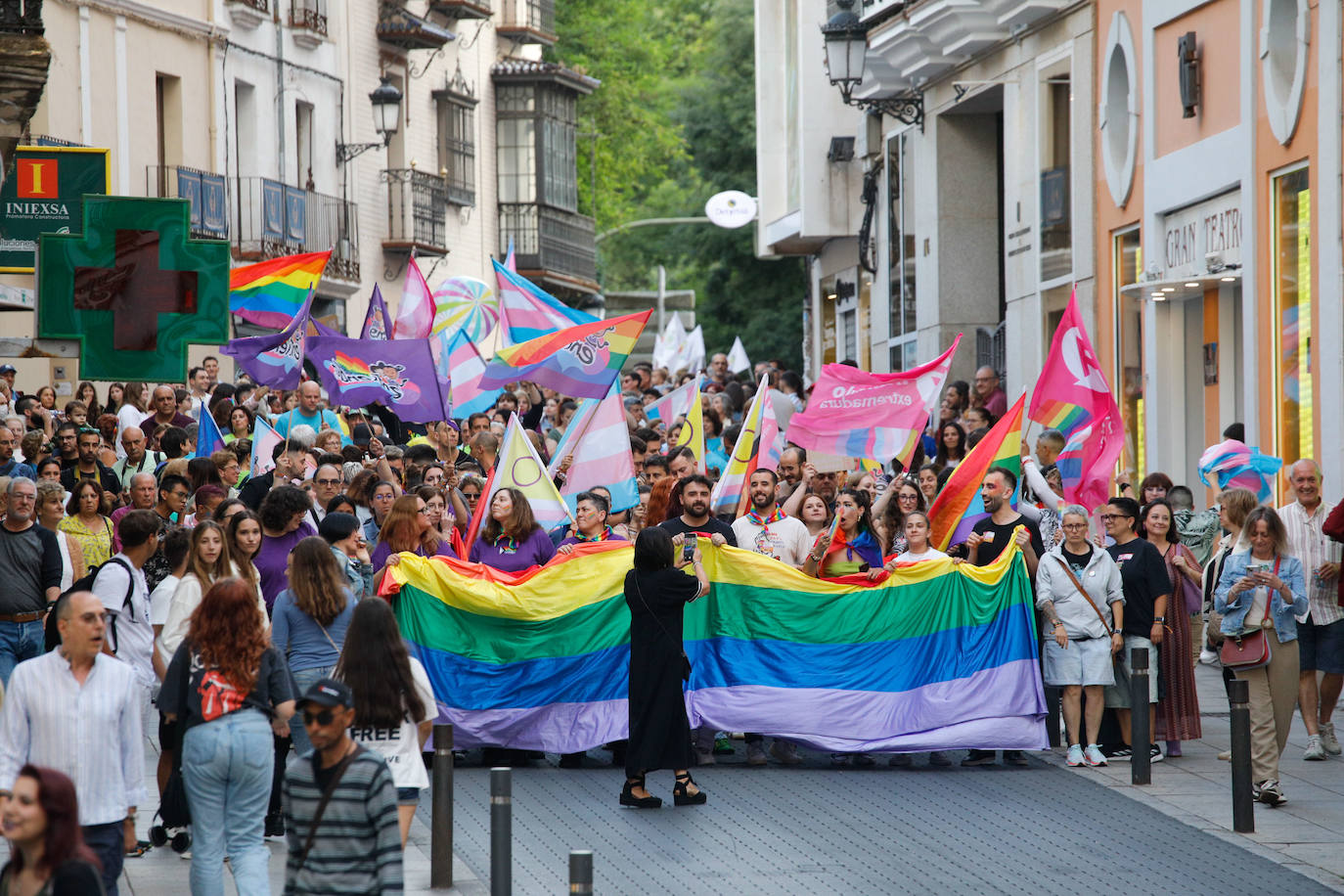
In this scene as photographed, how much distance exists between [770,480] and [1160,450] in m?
7.95

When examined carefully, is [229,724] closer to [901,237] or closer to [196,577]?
[196,577]

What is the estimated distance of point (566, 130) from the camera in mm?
44812

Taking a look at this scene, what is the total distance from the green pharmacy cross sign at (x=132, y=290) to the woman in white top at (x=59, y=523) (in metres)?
1.29

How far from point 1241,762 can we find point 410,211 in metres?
29.1

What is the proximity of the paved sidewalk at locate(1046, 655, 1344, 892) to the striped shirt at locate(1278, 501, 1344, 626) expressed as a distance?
0.95 metres

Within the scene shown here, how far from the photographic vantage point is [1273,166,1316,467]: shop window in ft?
56.6

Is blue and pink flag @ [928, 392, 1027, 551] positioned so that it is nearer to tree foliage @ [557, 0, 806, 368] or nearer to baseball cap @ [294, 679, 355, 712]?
baseball cap @ [294, 679, 355, 712]

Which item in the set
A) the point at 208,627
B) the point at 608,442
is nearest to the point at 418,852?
the point at 208,627

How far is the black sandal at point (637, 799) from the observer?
11.4 metres

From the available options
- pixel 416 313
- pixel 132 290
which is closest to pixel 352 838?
pixel 132 290

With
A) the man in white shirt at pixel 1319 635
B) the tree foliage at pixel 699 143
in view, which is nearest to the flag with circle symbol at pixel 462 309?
the man in white shirt at pixel 1319 635

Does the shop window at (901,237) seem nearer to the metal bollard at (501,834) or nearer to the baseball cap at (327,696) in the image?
→ the metal bollard at (501,834)

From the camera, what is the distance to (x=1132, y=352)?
70.1 ft

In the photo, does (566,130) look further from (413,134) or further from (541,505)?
(541,505)
